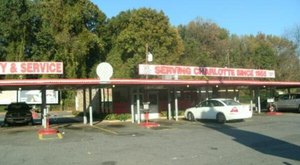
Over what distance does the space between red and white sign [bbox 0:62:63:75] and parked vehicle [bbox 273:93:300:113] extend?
2017 centimetres

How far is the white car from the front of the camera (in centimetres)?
2786

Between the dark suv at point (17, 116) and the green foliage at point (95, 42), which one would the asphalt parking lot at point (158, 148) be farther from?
the green foliage at point (95, 42)

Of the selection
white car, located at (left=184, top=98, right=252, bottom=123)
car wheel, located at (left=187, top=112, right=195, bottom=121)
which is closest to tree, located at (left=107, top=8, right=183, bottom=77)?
car wheel, located at (left=187, top=112, right=195, bottom=121)

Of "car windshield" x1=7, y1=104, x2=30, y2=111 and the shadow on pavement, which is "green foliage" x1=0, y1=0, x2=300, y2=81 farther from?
the shadow on pavement

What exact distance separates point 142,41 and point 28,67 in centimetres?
3936

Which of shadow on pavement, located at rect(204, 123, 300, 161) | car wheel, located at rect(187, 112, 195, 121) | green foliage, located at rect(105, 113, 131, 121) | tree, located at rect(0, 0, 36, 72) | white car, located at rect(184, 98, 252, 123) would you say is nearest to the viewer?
shadow on pavement, located at rect(204, 123, 300, 161)

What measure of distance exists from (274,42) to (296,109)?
53068mm

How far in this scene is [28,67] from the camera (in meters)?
28.0

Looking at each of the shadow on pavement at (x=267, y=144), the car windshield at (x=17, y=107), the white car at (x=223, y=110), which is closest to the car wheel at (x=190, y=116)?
the white car at (x=223, y=110)

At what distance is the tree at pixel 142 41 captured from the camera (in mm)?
66188

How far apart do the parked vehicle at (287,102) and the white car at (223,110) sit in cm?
1138

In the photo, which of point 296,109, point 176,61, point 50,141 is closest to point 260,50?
point 176,61

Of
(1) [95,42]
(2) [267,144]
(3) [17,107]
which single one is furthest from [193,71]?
(1) [95,42]

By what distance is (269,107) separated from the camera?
38.4m
